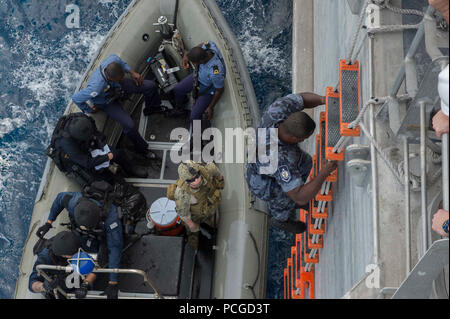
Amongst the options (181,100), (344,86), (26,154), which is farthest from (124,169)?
(344,86)

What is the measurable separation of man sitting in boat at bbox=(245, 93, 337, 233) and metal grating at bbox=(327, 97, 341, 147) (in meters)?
0.14

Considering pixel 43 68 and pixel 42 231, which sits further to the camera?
pixel 43 68

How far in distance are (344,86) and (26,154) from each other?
14.4ft

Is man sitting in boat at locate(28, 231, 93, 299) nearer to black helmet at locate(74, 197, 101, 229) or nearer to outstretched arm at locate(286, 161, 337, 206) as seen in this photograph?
black helmet at locate(74, 197, 101, 229)

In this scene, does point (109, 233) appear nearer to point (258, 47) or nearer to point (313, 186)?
point (313, 186)

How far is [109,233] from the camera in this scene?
13.0ft

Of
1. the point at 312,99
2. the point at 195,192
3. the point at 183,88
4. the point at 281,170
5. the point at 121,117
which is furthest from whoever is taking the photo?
the point at 183,88

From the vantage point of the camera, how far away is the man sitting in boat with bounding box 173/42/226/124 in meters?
4.48

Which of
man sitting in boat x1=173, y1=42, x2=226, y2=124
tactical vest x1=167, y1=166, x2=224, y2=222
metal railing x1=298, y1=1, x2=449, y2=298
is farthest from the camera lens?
man sitting in boat x1=173, y1=42, x2=226, y2=124

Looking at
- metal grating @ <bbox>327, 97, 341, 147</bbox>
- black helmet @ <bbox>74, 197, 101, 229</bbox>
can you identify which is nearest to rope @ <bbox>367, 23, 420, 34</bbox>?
metal grating @ <bbox>327, 97, 341, 147</bbox>

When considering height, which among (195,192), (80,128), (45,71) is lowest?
(195,192)

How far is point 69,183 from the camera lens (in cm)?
455

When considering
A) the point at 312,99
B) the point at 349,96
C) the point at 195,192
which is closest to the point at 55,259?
the point at 195,192

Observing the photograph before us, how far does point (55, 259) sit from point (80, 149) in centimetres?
101
